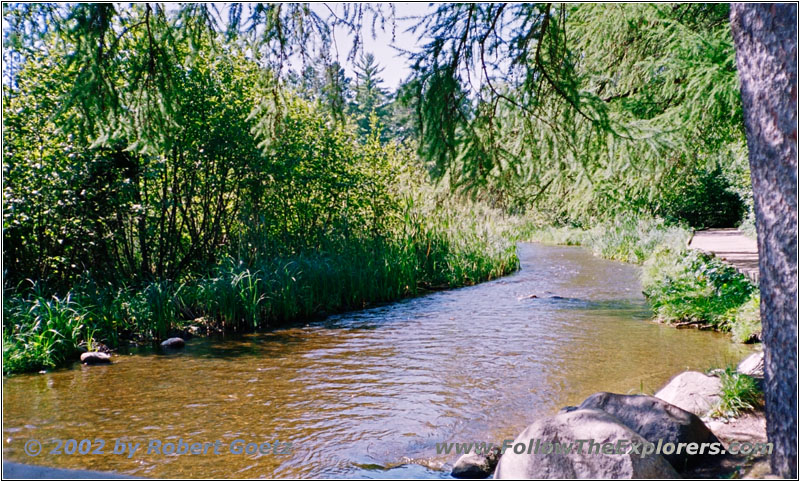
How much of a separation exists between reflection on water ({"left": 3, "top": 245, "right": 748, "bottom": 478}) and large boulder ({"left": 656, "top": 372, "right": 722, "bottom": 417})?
0.91 metres

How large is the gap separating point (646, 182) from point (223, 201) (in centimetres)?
695

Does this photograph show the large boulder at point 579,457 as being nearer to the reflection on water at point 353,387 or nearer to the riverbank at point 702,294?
the reflection on water at point 353,387

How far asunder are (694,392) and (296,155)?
761 centimetres

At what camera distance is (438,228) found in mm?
13695

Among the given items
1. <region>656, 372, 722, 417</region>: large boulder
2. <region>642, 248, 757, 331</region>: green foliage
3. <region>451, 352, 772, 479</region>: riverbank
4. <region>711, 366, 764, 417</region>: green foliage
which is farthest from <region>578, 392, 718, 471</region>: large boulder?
<region>642, 248, 757, 331</region>: green foliage

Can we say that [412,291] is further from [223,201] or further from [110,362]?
[110,362]

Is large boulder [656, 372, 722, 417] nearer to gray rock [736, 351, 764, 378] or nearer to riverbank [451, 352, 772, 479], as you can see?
riverbank [451, 352, 772, 479]

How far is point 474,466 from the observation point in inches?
156

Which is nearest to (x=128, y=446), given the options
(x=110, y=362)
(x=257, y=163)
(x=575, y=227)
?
(x=110, y=362)

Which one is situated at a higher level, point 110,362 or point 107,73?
point 107,73

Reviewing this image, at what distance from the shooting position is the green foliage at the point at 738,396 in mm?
4238

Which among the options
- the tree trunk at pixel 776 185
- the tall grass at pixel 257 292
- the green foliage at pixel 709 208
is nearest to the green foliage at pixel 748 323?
the tall grass at pixel 257 292

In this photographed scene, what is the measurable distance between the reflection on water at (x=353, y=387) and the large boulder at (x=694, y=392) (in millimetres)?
912

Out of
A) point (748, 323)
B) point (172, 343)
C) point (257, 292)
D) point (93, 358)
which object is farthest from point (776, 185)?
point (257, 292)
